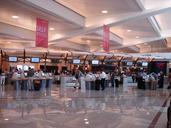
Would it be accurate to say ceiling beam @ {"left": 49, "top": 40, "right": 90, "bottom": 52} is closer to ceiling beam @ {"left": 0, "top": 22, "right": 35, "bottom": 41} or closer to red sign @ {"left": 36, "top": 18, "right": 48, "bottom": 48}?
ceiling beam @ {"left": 0, "top": 22, "right": 35, "bottom": 41}

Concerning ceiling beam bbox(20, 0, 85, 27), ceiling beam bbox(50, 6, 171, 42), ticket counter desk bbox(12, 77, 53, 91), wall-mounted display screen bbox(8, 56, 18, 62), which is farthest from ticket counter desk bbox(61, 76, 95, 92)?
wall-mounted display screen bbox(8, 56, 18, 62)

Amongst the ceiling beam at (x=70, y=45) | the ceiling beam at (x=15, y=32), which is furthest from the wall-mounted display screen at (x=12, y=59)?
the ceiling beam at (x=70, y=45)

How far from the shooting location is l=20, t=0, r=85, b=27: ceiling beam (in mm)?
14625

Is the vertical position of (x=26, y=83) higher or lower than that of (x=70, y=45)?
lower

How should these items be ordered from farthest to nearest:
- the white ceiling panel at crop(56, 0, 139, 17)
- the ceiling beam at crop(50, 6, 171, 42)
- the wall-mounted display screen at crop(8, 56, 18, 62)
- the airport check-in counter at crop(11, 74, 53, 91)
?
the wall-mounted display screen at crop(8, 56, 18, 62) < the airport check-in counter at crop(11, 74, 53, 91) < the ceiling beam at crop(50, 6, 171, 42) < the white ceiling panel at crop(56, 0, 139, 17)

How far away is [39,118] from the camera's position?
862 centimetres

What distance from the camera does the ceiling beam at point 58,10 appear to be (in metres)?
14.6

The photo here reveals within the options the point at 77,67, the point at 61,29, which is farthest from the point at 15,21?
the point at 77,67

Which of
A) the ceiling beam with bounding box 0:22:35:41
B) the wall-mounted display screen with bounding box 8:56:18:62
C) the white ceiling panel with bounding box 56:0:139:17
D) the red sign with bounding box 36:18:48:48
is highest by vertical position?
the white ceiling panel with bounding box 56:0:139:17

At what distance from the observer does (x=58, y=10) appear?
55.2ft

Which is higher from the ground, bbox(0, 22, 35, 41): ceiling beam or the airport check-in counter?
bbox(0, 22, 35, 41): ceiling beam

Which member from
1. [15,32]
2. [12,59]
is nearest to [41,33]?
[15,32]

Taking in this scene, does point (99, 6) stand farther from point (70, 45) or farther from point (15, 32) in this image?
point (70, 45)

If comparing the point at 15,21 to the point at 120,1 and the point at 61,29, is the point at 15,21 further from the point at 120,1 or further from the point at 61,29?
the point at 120,1
